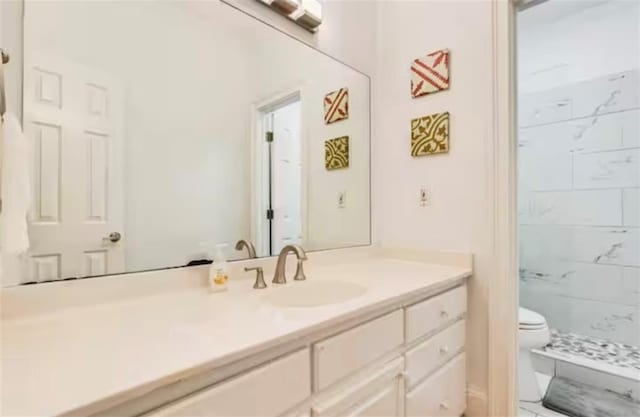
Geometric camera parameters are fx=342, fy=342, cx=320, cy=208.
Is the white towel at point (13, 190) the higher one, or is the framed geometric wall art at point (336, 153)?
the framed geometric wall art at point (336, 153)

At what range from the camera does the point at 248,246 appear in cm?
136

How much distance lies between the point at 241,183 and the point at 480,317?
121 cm

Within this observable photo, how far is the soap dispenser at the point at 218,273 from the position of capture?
111 centimetres

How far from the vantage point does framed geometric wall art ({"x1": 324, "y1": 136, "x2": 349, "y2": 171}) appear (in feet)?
5.79

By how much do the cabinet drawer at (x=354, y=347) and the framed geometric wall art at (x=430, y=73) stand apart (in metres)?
1.14

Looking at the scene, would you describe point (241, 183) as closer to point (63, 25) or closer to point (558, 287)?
point (63, 25)

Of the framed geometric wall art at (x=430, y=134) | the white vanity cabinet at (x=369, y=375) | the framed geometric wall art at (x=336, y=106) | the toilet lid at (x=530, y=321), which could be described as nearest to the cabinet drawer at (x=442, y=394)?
the white vanity cabinet at (x=369, y=375)

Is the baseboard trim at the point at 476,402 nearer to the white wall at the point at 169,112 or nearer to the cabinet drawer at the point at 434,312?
the cabinet drawer at the point at 434,312

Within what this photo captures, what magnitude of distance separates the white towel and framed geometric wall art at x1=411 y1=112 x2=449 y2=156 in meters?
1.54

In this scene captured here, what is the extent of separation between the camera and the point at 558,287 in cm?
251

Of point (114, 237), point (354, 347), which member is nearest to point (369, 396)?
point (354, 347)

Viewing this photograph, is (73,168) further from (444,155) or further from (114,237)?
(444,155)

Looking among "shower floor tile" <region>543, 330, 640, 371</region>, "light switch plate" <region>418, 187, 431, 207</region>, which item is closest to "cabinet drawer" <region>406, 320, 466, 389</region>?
"light switch plate" <region>418, 187, 431, 207</region>

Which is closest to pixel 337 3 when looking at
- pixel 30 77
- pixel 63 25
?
pixel 63 25
